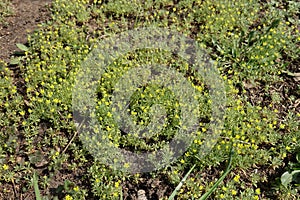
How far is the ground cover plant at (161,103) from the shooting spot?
356cm

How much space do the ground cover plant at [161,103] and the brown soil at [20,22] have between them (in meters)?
0.15

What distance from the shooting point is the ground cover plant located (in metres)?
3.56

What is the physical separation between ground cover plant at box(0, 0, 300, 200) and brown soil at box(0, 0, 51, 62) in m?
0.15

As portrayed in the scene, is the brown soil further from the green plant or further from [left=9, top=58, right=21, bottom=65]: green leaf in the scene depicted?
the green plant

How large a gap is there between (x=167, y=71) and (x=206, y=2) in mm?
1528

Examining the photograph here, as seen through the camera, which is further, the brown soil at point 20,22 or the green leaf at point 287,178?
the brown soil at point 20,22

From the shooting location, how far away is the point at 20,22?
5160 millimetres

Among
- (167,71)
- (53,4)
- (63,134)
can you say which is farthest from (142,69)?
(53,4)

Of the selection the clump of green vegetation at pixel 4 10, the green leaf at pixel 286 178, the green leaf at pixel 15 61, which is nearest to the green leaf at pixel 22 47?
the green leaf at pixel 15 61

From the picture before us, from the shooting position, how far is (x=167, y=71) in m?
4.43

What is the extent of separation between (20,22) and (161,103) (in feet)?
8.26

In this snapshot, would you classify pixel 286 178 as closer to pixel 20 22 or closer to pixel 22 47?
pixel 22 47

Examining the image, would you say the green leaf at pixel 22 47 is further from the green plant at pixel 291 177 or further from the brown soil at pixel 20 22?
the green plant at pixel 291 177

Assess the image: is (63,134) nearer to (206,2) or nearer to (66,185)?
(66,185)
